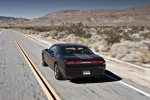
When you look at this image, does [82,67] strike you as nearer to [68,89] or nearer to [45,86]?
[68,89]

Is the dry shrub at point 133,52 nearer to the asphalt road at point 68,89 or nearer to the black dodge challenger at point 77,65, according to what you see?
the asphalt road at point 68,89

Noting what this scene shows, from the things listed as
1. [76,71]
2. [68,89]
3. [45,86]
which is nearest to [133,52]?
[76,71]

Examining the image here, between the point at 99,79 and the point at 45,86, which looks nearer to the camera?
the point at 45,86

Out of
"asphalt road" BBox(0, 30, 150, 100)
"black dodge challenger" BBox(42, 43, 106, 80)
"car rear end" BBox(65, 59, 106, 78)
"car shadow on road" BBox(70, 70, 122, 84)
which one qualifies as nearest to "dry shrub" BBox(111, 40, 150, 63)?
"car shadow on road" BBox(70, 70, 122, 84)

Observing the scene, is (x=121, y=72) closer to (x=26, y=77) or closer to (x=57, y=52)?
(x=57, y=52)

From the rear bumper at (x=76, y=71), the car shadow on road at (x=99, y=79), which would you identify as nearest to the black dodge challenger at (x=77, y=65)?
the rear bumper at (x=76, y=71)

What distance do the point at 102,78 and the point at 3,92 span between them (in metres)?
4.09

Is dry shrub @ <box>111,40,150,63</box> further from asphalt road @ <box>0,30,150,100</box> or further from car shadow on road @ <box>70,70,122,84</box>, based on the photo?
→ asphalt road @ <box>0,30,150,100</box>

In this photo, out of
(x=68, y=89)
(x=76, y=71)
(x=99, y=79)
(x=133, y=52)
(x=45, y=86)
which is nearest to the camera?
(x=68, y=89)

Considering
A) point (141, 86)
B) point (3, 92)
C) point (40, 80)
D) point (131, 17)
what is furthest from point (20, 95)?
point (131, 17)

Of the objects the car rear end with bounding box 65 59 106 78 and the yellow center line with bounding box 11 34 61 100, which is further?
the car rear end with bounding box 65 59 106 78

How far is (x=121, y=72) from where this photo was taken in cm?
1122

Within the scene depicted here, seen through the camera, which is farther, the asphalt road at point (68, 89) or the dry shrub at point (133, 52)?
the dry shrub at point (133, 52)

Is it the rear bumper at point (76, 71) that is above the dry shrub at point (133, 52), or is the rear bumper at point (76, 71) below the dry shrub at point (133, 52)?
above
